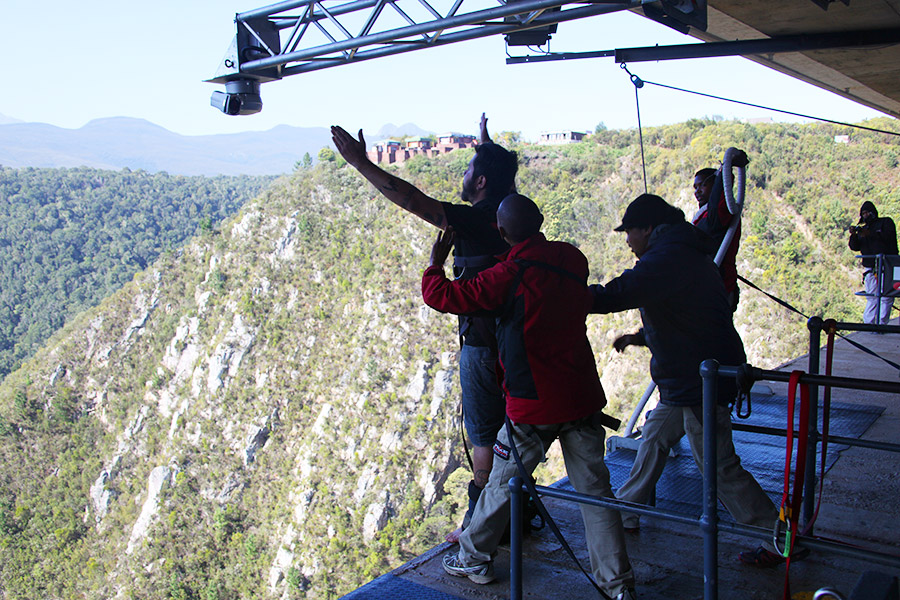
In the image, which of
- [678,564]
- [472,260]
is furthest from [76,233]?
[678,564]

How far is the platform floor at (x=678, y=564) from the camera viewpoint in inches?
95.3

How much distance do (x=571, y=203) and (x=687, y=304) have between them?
45.4 m

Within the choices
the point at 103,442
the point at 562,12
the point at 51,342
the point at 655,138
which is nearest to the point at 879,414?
the point at 562,12

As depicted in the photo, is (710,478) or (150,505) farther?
(150,505)

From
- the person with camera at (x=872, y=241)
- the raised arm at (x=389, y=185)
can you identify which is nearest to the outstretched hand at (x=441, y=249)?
the raised arm at (x=389, y=185)

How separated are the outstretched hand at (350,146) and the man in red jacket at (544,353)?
1.78 ft

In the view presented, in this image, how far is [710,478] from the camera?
174 centimetres

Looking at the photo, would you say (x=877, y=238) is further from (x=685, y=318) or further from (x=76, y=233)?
(x=76, y=233)

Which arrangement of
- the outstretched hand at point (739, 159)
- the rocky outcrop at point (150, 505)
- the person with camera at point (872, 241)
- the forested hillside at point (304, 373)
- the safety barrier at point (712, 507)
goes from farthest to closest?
1. the rocky outcrop at point (150, 505)
2. the forested hillside at point (304, 373)
3. the person with camera at point (872, 241)
4. the outstretched hand at point (739, 159)
5. the safety barrier at point (712, 507)

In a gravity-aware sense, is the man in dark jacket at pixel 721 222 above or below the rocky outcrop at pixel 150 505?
above

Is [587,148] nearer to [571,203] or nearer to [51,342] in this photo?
[571,203]

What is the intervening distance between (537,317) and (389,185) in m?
0.82

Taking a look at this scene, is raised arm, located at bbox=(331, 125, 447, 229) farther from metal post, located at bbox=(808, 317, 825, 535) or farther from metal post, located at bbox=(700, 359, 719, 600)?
metal post, located at bbox=(808, 317, 825, 535)

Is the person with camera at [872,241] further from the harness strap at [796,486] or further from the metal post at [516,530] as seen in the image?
the metal post at [516,530]
